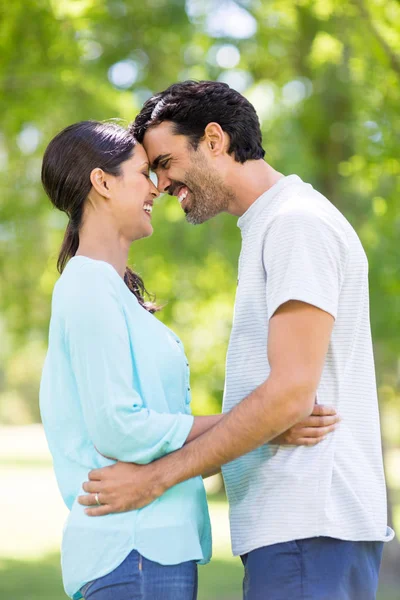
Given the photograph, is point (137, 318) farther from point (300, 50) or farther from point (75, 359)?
point (300, 50)

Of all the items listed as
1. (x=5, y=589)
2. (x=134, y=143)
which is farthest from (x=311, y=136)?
(x=134, y=143)

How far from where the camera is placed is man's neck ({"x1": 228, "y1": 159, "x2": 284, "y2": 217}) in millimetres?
2900

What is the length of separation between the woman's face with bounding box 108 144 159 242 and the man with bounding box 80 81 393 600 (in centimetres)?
38

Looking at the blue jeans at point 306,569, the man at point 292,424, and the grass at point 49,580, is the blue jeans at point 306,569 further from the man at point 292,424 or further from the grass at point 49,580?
the grass at point 49,580

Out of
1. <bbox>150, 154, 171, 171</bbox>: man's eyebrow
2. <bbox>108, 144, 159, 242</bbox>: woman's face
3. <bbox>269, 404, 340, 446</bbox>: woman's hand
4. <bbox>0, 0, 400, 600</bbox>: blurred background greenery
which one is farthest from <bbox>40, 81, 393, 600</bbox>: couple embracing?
<bbox>0, 0, 400, 600</bbox>: blurred background greenery

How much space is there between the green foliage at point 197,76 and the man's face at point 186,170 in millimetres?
3915

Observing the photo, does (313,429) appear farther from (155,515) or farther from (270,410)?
(155,515)

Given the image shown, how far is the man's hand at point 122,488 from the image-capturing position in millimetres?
2406

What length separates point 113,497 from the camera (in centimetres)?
240

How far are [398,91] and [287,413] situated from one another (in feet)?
13.5

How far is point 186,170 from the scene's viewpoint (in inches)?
117

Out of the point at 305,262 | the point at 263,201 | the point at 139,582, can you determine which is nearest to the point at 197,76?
the point at 263,201

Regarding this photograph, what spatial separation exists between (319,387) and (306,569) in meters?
0.49

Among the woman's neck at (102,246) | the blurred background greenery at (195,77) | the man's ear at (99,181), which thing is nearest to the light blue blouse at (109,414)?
the woman's neck at (102,246)
